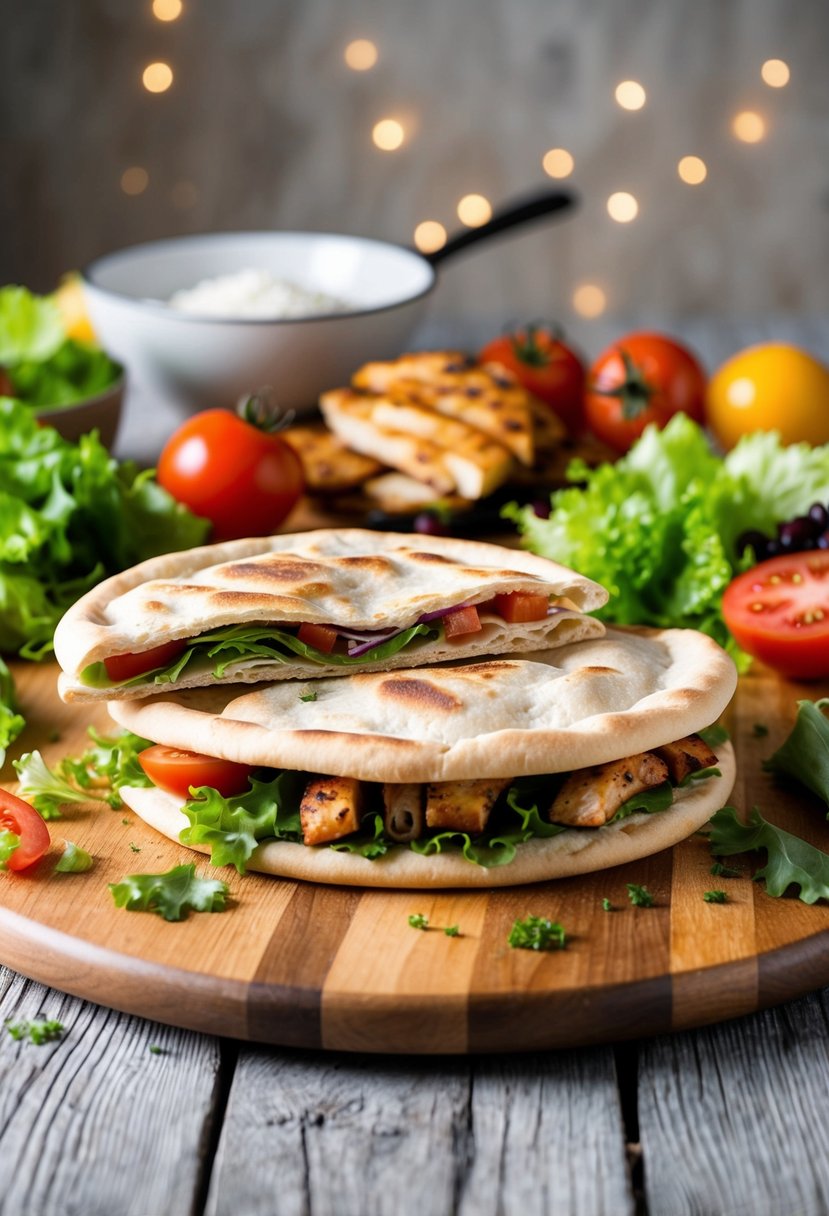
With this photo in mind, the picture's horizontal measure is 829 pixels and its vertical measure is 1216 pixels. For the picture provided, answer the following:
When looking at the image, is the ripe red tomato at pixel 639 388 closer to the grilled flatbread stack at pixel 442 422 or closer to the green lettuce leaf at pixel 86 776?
the grilled flatbread stack at pixel 442 422

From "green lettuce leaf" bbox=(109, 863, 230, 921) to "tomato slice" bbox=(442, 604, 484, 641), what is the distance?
94 centimetres

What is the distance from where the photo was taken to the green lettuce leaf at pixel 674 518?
4387mm

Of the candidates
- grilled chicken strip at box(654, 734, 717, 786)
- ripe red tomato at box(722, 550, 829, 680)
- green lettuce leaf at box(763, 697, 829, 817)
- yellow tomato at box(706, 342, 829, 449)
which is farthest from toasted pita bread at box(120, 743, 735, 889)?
yellow tomato at box(706, 342, 829, 449)

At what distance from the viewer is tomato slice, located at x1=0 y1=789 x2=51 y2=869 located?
3.10 meters

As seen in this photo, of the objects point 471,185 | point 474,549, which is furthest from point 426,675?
point 471,185

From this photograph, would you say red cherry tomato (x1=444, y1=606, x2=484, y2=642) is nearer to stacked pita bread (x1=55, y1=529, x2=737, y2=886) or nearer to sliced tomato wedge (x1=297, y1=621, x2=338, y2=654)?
stacked pita bread (x1=55, y1=529, x2=737, y2=886)

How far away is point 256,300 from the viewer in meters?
5.98

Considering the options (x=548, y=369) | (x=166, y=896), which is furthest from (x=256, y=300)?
(x=166, y=896)

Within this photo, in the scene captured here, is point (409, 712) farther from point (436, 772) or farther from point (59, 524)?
point (59, 524)

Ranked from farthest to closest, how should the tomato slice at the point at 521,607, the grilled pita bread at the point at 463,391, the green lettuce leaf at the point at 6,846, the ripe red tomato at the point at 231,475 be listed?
the grilled pita bread at the point at 463,391 → the ripe red tomato at the point at 231,475 → the tomato slice at the point at 521,607 → the green lettuce leaf at the point at 6,846

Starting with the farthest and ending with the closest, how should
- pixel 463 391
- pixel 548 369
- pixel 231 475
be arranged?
pixel 548 369 < pixel 463 391 < pixel 231 475

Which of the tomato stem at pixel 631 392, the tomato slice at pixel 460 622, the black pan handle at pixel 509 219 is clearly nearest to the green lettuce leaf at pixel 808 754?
the tomato slice at pixel 460 622

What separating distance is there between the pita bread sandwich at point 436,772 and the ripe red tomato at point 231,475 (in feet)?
5.59

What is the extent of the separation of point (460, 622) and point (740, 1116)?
1.45 meters
